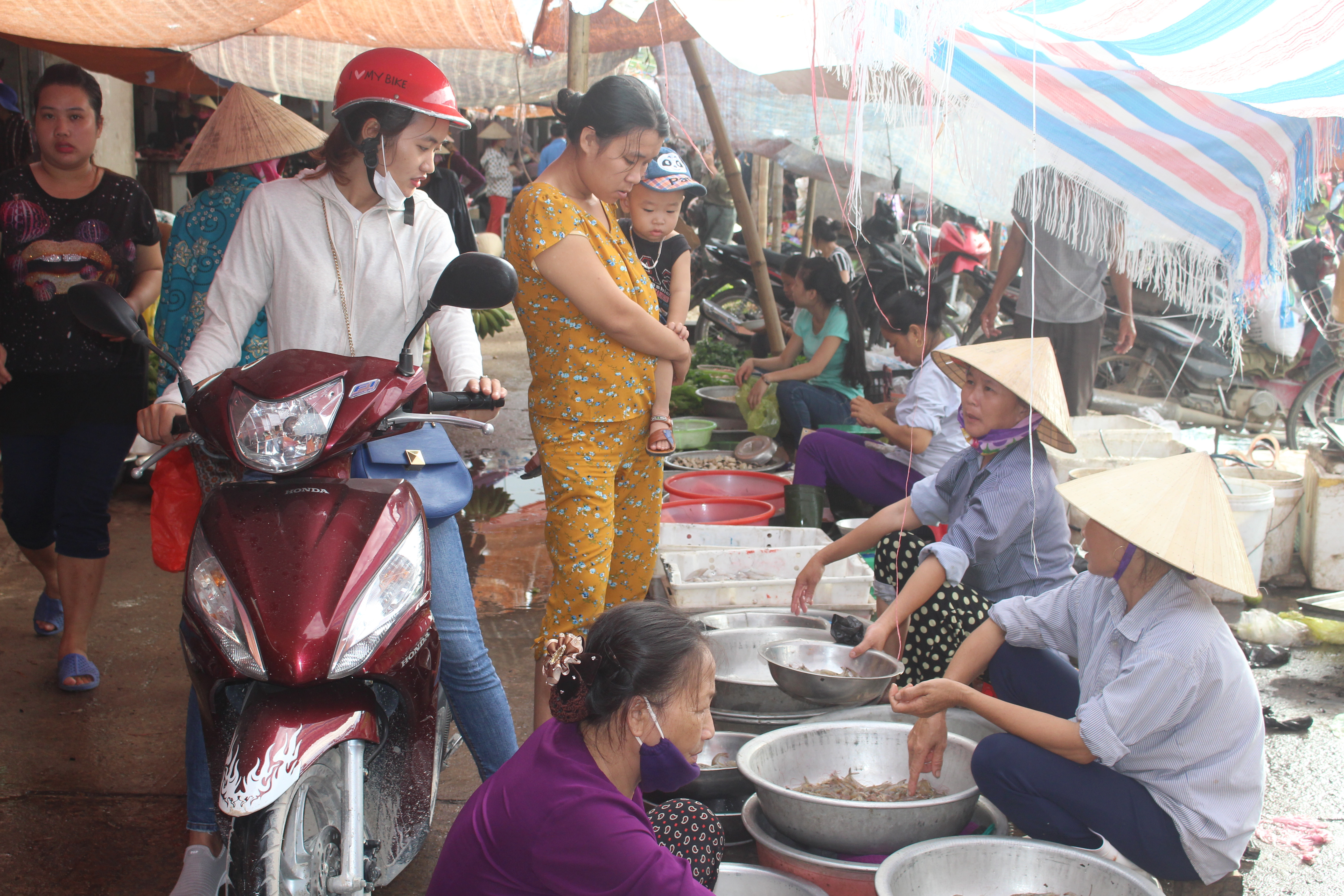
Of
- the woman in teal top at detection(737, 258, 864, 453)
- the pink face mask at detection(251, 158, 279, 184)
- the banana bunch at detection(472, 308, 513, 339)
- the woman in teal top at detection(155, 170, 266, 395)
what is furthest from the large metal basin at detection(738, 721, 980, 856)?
the banana bunch at detection(472, 308, 513, 339)

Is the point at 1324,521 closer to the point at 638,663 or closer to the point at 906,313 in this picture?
the point at 906,313

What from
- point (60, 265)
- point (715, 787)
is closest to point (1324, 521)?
point (715, 787)

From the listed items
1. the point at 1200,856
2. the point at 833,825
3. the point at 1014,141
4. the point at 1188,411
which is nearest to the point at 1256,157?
the point at 1014,141

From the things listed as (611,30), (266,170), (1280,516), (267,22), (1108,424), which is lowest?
(1280,516)

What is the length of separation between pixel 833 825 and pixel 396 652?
99cm

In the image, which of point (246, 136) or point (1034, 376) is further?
point (246, 136)

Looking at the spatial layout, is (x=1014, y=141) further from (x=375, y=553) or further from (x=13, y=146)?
(x=13, y=146)

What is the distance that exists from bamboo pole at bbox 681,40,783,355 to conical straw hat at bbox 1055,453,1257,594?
405cm

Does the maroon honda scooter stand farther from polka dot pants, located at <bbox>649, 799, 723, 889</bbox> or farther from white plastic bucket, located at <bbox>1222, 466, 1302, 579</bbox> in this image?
white plastic bucket, located at <bbox>1222, 466, 1302, 579</bbox>

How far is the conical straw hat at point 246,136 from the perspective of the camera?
13.8ft

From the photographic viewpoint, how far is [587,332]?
8.50ft

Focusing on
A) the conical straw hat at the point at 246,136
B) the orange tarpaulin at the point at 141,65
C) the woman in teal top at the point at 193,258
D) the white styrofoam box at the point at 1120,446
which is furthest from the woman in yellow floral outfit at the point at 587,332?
the orange tarpaulin at the point at 141,65

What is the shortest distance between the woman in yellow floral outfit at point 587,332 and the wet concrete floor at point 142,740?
0.75m

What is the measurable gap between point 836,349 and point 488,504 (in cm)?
206
